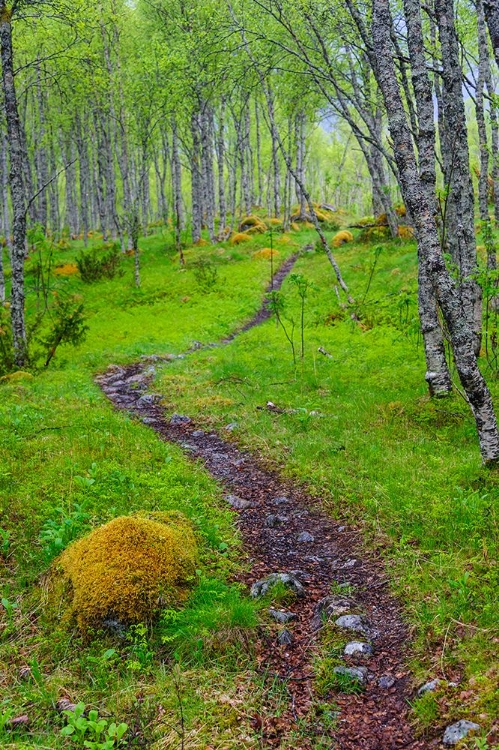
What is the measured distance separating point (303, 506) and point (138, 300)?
18.6m

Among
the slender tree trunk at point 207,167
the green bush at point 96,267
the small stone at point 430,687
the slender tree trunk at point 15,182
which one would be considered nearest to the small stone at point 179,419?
the slender tree trunk at point 15,182

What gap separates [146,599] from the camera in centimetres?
471

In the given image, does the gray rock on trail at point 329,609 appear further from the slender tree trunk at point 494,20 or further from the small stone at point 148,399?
the small stone at point 148,399

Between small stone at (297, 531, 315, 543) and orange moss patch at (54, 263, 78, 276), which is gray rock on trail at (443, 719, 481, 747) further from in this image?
orange moss patch at (54, 263, 78, 276)

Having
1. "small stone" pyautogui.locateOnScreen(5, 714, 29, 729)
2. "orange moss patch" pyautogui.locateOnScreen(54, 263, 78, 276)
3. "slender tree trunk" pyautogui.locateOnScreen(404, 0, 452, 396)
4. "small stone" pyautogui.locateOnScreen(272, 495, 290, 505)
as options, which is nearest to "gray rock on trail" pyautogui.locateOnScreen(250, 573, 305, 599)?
"small stone" pyautogui.locateOnScreen(272, 495, 290, 505)

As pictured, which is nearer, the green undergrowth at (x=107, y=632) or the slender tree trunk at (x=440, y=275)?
the green undergrowth at (x=107, y=632)

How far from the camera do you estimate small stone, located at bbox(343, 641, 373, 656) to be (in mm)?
4414

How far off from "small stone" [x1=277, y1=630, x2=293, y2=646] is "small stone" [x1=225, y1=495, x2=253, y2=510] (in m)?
2.63

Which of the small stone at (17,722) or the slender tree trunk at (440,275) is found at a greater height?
the slender tree trunk at (440,275)

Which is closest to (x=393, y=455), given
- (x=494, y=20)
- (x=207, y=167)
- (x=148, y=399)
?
(x=494, y=20)

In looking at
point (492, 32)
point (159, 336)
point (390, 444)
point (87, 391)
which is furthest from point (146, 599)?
point (159, 336)

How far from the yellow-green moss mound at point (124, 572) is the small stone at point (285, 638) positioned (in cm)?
100

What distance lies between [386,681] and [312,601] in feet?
3.95

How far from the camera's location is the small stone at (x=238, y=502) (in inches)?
286
